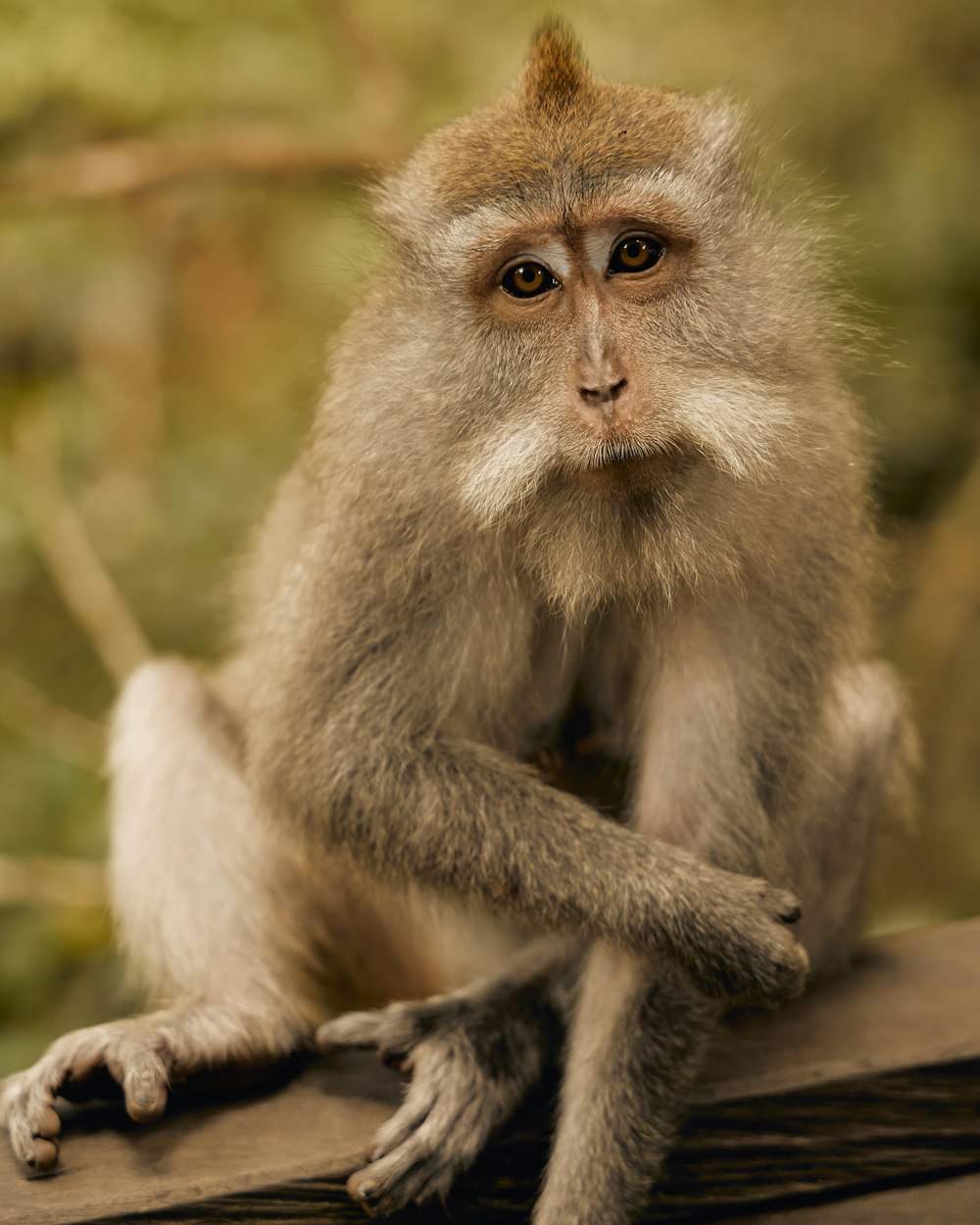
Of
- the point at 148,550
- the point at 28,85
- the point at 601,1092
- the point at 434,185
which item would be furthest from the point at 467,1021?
the point at 28,85

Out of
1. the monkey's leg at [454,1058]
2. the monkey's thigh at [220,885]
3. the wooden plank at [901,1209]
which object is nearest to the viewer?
the monkey's leg at [454,1058]

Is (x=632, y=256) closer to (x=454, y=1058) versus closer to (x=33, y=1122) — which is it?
(x=454, y=1058)

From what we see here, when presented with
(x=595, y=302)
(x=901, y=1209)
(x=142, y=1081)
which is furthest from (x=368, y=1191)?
(x=595, y=302)

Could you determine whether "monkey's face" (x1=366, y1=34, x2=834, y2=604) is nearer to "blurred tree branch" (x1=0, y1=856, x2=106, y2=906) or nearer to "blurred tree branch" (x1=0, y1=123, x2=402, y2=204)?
"blurred tree branch" (x1=0, y1=123, x2=402, y2=204)

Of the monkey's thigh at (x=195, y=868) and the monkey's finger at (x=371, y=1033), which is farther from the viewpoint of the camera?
the monkey's thigh at (x=195, y=868)

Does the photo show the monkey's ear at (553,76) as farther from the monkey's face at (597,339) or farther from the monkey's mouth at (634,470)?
the monkey's mouth at (634,470)

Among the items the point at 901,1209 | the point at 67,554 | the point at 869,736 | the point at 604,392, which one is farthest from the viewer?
the point at 67,554

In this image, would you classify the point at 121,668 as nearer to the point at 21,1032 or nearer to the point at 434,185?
the point at 21,1032

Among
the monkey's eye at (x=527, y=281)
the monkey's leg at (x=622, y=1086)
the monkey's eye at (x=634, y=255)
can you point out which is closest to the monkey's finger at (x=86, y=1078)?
the monkey's leg at (x=622, y=1086)

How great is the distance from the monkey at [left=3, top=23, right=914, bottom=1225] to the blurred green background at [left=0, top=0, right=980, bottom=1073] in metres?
1.85

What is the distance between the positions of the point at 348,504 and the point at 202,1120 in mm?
1071

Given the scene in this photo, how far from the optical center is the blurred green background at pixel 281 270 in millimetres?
4520

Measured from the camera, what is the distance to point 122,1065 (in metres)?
2.23

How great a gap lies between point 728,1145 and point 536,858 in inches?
24.1
